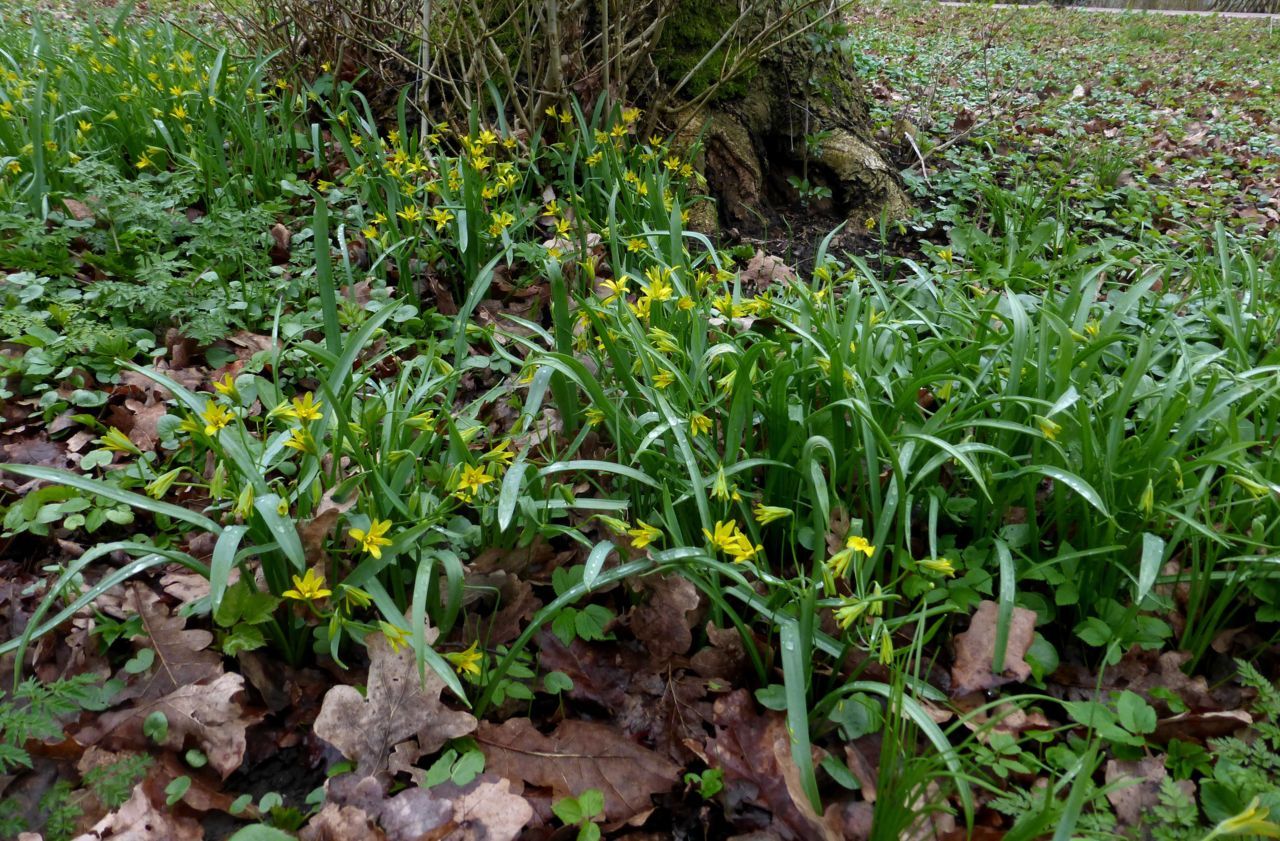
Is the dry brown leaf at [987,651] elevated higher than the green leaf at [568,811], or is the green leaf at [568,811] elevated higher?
the dry brown leaf at [987,651]

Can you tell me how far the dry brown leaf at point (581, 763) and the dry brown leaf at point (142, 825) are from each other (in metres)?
0.47

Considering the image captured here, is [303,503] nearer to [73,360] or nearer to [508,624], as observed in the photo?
[508,624]

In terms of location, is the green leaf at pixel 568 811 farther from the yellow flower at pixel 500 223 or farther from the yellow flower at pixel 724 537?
the yellow flower at pixel 500 223

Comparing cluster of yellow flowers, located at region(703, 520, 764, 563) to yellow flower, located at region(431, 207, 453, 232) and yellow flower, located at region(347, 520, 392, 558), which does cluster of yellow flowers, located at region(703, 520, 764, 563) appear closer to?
yellow flower, located at region(347, 520, 392, 558)

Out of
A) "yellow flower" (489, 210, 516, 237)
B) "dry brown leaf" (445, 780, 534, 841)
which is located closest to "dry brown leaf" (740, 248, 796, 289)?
"yellow flower" (489, 210, 516, 237)

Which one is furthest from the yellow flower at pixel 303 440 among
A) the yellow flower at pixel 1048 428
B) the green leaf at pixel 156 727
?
the yellow flower at pixel 1048 428

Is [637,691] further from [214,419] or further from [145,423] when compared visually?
[145,423]

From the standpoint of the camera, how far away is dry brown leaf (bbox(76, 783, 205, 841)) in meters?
1.20

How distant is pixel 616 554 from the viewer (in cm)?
170

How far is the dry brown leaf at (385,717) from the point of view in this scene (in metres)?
1.36

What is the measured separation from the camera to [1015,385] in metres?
1.78

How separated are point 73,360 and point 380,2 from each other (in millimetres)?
2433

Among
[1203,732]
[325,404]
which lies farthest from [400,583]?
[1203,732]

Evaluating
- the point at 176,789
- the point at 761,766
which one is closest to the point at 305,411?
the point at 176,789
